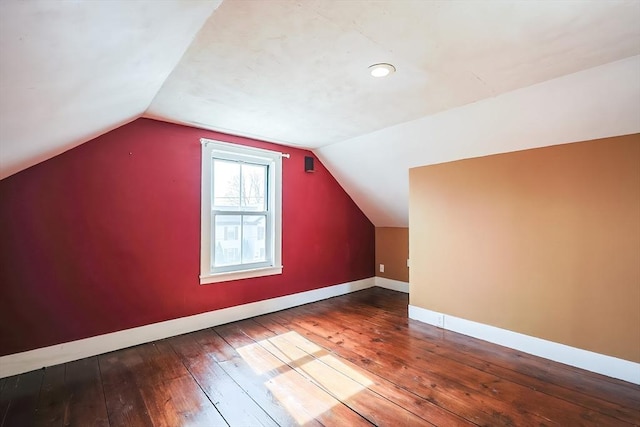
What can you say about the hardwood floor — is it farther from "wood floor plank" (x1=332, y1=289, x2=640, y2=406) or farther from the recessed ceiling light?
the recessed ceiling light

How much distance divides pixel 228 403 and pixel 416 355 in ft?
5.50

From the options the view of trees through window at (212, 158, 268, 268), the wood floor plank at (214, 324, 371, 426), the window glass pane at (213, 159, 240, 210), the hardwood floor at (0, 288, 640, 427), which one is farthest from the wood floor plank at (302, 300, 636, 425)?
the window glass pane at (213, 159, 240, 210)

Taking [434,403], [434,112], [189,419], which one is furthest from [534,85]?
[189,419]

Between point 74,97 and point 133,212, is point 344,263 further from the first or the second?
point 74,97

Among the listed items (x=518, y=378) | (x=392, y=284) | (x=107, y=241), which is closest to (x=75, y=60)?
(x=107, y=241)

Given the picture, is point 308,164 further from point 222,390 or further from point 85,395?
point 85,395

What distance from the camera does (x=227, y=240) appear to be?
11.9ft

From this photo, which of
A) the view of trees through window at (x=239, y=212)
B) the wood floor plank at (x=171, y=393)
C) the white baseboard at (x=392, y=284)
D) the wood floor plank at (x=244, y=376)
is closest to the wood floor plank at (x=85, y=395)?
the wood floor plank at (x=171, y=393)

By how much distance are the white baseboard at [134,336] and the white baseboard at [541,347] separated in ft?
6.11

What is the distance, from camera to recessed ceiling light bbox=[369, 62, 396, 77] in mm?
2001

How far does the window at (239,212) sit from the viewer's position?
3389 millimetres

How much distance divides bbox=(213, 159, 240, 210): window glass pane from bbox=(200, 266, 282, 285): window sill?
803 millimetres

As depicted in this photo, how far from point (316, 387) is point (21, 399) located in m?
2.06

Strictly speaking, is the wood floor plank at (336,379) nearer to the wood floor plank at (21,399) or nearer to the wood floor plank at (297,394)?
the wood floor plank at (297,394)
